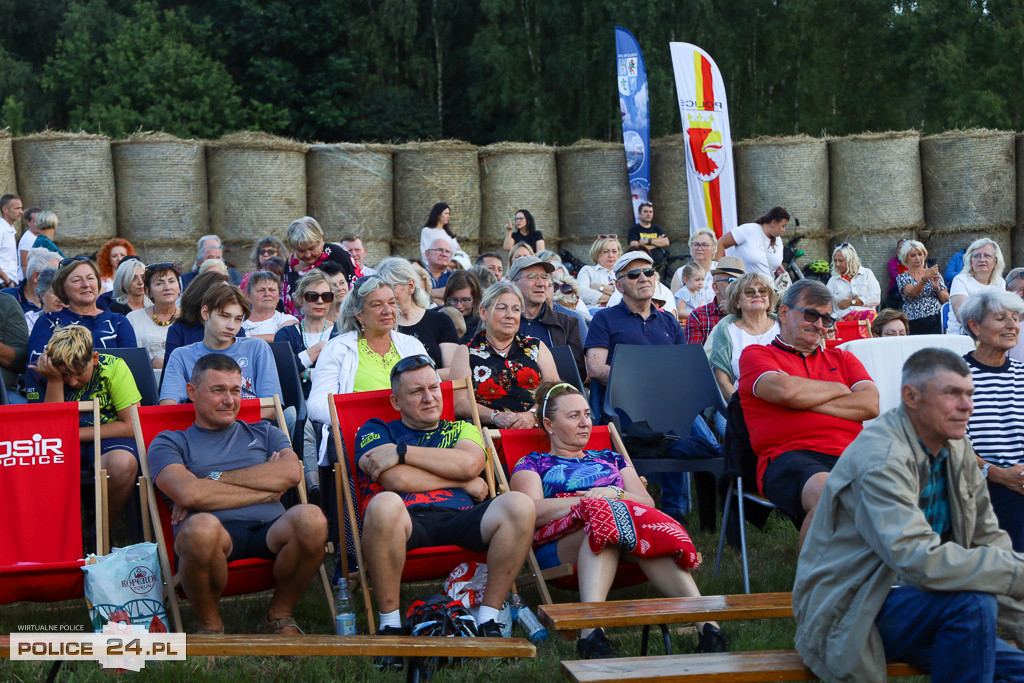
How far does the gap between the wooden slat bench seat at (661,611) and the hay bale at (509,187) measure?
953cm

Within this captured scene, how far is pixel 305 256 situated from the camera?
315 inches

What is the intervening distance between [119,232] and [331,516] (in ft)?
24.4

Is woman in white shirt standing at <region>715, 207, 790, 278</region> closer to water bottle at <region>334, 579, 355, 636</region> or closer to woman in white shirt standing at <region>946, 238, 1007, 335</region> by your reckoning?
woman in white shirt standing at <region>946, 238, 1007, 335</region>

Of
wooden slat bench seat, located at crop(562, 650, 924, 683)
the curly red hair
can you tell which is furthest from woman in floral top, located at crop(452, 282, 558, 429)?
the curly red hair

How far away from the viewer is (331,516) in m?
5.30

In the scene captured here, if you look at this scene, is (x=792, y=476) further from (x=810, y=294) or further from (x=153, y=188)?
(x=153, y=188)

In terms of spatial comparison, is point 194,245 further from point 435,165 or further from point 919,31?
point 919,31

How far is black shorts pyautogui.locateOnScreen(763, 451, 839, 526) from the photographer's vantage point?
447 centimetres

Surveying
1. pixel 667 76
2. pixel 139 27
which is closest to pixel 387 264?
pixel 667 76

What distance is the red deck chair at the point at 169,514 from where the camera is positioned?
423 cm

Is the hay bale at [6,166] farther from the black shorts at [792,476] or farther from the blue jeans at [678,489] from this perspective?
the black shorts at [792,476]

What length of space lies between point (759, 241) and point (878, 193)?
10.9 feet

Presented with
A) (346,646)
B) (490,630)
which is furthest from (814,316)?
(346,646)

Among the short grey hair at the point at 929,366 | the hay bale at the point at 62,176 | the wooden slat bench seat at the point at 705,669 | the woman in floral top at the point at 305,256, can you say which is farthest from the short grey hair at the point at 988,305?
the hay bale at the point at 62,176
